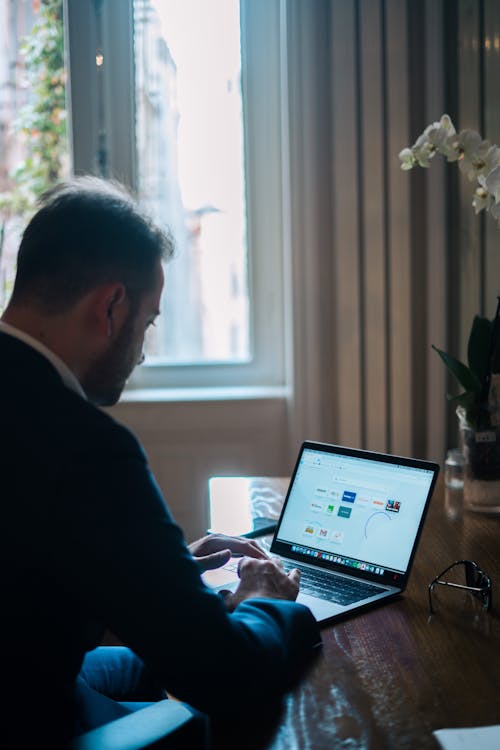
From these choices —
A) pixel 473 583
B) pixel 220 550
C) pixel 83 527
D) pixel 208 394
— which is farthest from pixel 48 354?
pixel 208 394

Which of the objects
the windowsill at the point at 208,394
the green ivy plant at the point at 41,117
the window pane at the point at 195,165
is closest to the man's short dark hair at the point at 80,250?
the windowsill at the point at 208,394

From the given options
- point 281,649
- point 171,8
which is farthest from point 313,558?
point 171,8

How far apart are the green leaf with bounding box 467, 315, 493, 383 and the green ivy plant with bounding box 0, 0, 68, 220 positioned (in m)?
1.78

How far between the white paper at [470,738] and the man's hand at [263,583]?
324mm

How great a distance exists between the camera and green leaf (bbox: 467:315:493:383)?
1625 mm

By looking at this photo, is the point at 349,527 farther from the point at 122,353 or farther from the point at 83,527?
the point at 83,527

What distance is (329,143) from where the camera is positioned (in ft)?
→ 8.41

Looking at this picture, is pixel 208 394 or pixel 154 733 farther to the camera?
pixel 208 394

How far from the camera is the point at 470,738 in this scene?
791 mm

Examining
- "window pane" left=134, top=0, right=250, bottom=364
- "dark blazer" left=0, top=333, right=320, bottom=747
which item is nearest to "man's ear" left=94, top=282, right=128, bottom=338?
"dark blazer" left=0, top=333, right=320, bottom=747

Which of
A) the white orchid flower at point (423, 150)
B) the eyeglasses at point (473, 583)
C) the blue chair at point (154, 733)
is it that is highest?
the white orchid flower at point (423, 150)

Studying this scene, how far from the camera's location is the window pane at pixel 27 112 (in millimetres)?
2865

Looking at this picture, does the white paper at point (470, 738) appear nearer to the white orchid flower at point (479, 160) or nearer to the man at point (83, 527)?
the man at point (83, 527)

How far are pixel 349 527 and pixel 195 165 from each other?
73.8 inches
